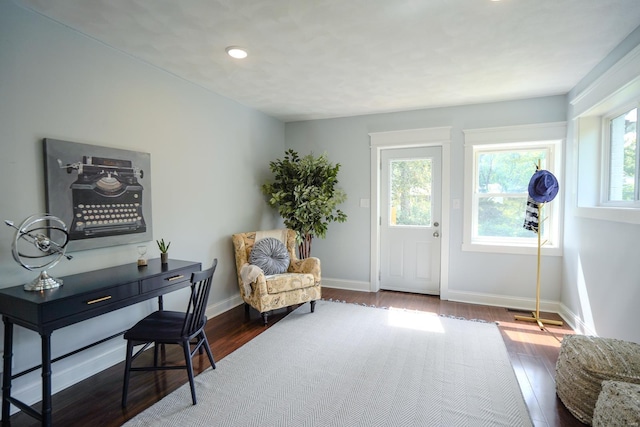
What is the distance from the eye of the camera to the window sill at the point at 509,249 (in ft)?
11.7

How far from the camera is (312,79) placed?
301cm

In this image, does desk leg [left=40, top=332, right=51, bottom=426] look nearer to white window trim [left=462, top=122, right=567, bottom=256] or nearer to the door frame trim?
the door frame trim

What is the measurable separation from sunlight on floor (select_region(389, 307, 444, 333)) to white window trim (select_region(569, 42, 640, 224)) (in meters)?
1.69

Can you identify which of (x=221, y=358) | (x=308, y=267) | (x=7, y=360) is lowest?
(x=221, y=358)

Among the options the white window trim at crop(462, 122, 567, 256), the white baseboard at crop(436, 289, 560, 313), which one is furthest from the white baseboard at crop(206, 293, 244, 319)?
the white window trim at crop(462, 122, 567, 256)

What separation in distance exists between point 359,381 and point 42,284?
2.06 metres

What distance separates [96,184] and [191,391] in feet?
5.17

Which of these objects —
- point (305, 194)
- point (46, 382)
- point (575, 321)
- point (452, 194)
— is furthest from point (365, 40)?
point (575, 321)

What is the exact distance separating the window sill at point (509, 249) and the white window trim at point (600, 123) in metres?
0.60

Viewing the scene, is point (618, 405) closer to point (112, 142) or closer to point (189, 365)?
point (189, 365)

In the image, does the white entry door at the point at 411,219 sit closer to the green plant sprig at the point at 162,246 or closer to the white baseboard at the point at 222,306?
the white baseboard at the point at 222,306

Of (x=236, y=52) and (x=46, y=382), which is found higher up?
(x=236, y=52)

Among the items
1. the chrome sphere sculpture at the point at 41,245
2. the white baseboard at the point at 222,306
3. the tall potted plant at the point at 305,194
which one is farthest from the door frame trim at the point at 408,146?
the chrome sphere sculpture at the point at 41,245

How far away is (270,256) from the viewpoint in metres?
3.62
